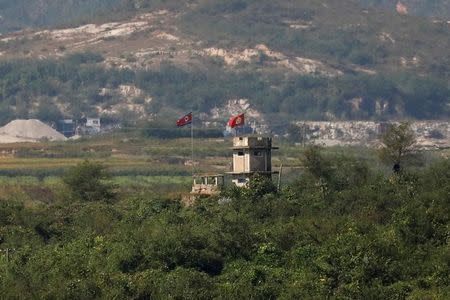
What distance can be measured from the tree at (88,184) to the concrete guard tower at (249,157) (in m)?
10.2

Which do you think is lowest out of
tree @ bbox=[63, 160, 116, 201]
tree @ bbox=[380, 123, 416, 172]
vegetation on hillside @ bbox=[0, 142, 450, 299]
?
tree @ bbox=[63, 160, 116, 201]

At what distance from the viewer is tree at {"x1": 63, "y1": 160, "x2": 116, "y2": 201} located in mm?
116000

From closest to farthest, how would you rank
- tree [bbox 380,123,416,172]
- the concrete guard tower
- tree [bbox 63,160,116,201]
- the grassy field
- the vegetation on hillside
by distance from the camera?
the vegetation on hillside → the concrete guard tower → tree [bbox 380,123,416,172] → tree [bbox 63,160,116,201] → the grassy field

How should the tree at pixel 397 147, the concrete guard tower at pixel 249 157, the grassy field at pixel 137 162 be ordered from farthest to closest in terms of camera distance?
the grassy field at pixel 137 162, the tree at pixel 397 147, the concrete guard tower at pixel 249 157

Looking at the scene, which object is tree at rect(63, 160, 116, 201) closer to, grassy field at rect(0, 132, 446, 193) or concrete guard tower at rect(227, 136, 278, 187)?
concrete guard tower at rect(227, 136, 278, 187)

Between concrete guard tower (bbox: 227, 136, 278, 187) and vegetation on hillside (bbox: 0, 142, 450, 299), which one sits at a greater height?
concrete guard tower (bbox: 227, 136, 278, 187)

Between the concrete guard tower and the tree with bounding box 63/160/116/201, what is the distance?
1022cm

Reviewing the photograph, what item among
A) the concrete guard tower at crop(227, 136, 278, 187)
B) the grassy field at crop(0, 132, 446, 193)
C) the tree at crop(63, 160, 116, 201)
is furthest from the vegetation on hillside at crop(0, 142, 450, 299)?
the grassy field at crop(0, 132, 446, 193)

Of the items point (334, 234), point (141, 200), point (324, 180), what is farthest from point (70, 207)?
point (334, 234)

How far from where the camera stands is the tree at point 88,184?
4567 inches

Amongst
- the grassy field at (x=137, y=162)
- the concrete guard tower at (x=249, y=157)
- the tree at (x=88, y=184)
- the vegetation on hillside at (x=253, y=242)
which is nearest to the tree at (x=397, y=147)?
the vegetation on hillside at (x=253, y=242)

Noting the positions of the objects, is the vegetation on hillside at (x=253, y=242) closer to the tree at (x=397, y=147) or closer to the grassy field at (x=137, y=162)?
the tree at (x=397, y=147)

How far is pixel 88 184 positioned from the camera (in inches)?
4678

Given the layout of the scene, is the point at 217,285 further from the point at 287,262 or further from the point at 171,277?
the point at 287,262
